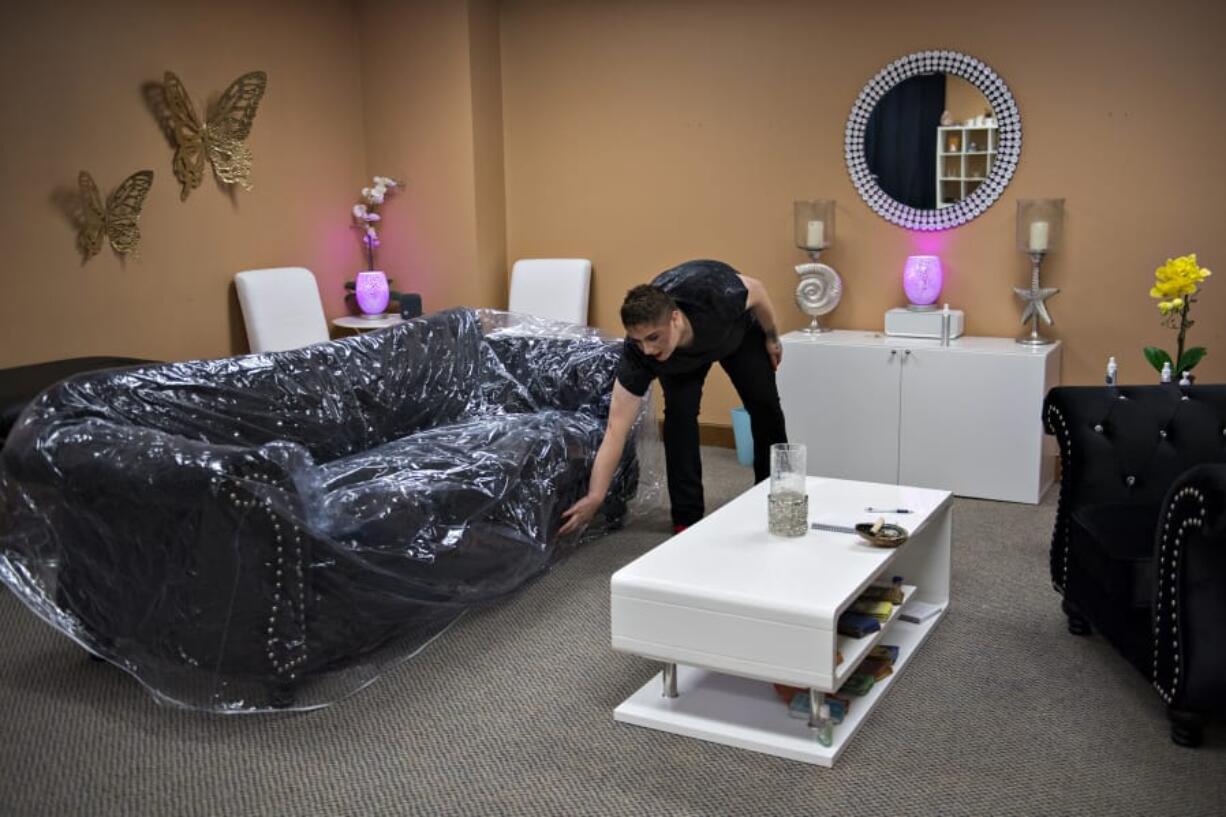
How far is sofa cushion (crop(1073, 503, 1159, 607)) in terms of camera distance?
2.69m

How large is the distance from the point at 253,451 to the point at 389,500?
50 centimetres

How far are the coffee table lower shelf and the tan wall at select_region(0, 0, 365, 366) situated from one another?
2.84 meters

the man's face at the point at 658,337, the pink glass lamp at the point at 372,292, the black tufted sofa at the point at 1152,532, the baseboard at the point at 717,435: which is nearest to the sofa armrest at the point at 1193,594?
the black tufted sofa at the point at 1152,532

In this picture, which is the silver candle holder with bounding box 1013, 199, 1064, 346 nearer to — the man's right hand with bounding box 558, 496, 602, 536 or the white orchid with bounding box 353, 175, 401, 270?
the man's right hand with bounding box 558, 496, 602, 536

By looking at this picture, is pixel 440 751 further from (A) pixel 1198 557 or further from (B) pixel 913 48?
(B) pixel 913 48

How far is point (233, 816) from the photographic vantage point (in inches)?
93.0

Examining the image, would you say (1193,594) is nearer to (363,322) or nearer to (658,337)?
(658,337)

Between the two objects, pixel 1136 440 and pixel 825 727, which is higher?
pixel 1136 440

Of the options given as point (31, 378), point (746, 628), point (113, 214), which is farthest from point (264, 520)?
point (113, 214)

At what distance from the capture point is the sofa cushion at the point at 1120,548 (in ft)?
8.84

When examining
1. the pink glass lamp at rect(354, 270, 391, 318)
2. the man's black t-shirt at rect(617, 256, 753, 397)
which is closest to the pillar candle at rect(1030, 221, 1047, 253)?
the man's black t-shirt at rect(617, 256, 753, 397)

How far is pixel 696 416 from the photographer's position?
389 cm

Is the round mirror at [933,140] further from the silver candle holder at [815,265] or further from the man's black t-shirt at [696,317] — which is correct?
the man's black t-shirt at [696,317]

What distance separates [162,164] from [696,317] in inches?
98.2
